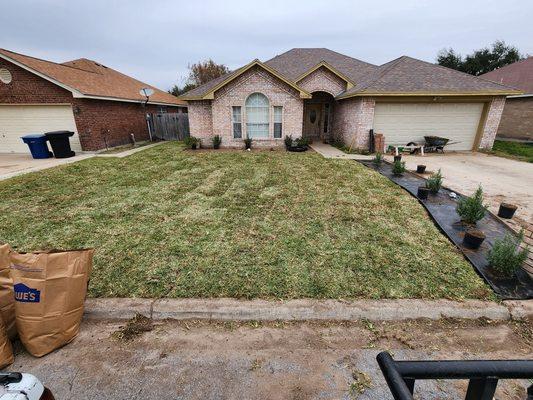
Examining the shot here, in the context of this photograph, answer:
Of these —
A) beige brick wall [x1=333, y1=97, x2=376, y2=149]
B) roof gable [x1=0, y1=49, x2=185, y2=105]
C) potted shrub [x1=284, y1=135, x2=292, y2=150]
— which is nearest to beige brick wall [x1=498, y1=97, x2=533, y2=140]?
beige brick wall [x1=333, y1=97, x2=376, y2=149]

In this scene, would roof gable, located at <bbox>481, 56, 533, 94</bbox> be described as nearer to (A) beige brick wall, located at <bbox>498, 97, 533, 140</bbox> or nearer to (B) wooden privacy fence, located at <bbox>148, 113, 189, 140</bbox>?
(A) beige brick wall, located at <bbox>498, 97, 533, 140</bbox>

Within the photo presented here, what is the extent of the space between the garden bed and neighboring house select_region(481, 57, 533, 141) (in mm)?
14183

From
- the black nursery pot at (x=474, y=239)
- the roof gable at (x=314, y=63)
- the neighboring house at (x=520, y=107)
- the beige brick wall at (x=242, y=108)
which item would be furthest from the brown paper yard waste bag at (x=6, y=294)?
the neighboring house at (x=520, y=107)

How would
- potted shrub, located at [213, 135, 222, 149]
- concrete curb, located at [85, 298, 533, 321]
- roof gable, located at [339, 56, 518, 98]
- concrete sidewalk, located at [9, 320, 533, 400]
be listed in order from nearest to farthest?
concrete sidewalk, located at [9, 320, 533, 400] → concrete curb, located at [85, 298, 533, 321] → roof gable, located at [339, 56, 518, 98] → potted shrub, located at [213, 135, 222, 149]

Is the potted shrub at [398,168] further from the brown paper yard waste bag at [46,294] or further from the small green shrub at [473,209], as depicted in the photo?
the brown paper yard waste bag at [46,294]

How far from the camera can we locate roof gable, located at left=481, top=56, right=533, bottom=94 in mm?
17197

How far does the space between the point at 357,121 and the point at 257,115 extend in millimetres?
4926

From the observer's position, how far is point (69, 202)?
6.26 m

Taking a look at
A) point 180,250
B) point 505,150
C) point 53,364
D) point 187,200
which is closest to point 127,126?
point 187,200

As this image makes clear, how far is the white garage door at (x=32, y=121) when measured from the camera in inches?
493

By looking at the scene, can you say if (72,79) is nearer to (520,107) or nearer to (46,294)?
(46,294)

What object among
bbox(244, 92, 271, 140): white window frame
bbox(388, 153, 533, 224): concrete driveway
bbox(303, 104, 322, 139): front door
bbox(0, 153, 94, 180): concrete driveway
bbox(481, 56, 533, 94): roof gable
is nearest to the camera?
bbox(388, 153, 533, 224): concrete driveway

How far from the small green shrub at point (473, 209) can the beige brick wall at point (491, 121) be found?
1089 centimetres

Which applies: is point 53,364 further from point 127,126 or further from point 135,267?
point 127,126
